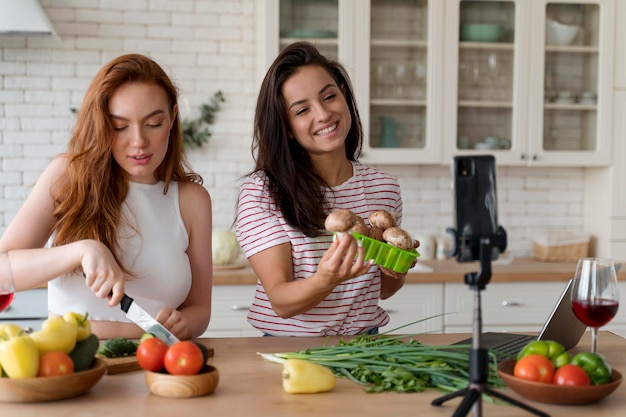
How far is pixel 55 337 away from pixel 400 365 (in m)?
0.74

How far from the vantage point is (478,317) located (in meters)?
1.52

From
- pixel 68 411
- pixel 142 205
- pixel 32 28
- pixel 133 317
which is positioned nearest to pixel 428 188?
pixel 32 28

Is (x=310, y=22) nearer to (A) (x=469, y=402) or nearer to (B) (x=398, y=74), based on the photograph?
(B) (x=398, y=74)

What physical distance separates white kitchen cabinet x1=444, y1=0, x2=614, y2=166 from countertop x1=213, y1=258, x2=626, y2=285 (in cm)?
58

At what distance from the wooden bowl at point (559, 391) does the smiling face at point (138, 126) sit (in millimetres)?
1098

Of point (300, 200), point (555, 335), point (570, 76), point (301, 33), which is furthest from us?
point (570, 76)

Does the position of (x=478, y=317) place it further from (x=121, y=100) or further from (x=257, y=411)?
(x=121, y=100)

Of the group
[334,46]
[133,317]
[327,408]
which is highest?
[334,46]

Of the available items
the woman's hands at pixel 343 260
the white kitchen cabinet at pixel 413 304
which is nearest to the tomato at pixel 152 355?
the woman's hands at pixel 343 260

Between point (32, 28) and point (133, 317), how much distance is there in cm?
233

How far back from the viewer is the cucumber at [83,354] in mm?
1625

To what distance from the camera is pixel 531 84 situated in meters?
4.33

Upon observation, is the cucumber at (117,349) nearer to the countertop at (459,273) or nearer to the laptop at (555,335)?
the laptop at (555,335)

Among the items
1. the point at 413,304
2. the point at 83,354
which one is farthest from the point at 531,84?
the point at 83,354
